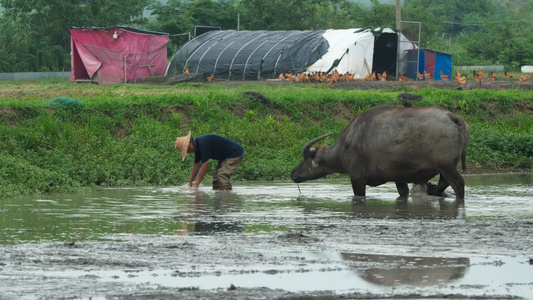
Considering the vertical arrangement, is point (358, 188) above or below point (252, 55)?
below

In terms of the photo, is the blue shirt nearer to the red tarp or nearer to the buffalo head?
the buffalo head

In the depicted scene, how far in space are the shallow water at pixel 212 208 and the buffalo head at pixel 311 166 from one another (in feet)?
0.82

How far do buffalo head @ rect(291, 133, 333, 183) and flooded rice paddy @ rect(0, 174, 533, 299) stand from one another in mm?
1233

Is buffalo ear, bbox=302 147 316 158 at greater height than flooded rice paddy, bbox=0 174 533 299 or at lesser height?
greater

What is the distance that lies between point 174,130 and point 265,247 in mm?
9367

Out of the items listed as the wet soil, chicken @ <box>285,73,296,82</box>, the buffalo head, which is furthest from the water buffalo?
chicken @ <box>285,73,296,82</box>

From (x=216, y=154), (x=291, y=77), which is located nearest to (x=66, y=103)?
(x=216, y=154)

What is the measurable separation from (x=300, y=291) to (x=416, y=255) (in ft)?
4.97

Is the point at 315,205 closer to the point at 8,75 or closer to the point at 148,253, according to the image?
the point at 148,253

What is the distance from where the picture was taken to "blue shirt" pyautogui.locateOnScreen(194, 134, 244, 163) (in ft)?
40.6

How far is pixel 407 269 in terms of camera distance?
251 inches

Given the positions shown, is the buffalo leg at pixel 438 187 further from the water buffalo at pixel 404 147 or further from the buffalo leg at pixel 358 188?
the buffalo leg at pixel 358 188

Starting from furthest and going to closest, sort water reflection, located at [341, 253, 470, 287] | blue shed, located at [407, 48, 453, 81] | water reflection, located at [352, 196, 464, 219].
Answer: blue shed, located at [407, 48, 453, 81] → water reflection, located at [352, 196, 464, 219] → water reflection, located at [341, 253, 470, 287]

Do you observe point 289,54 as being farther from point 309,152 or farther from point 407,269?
point 407,269
